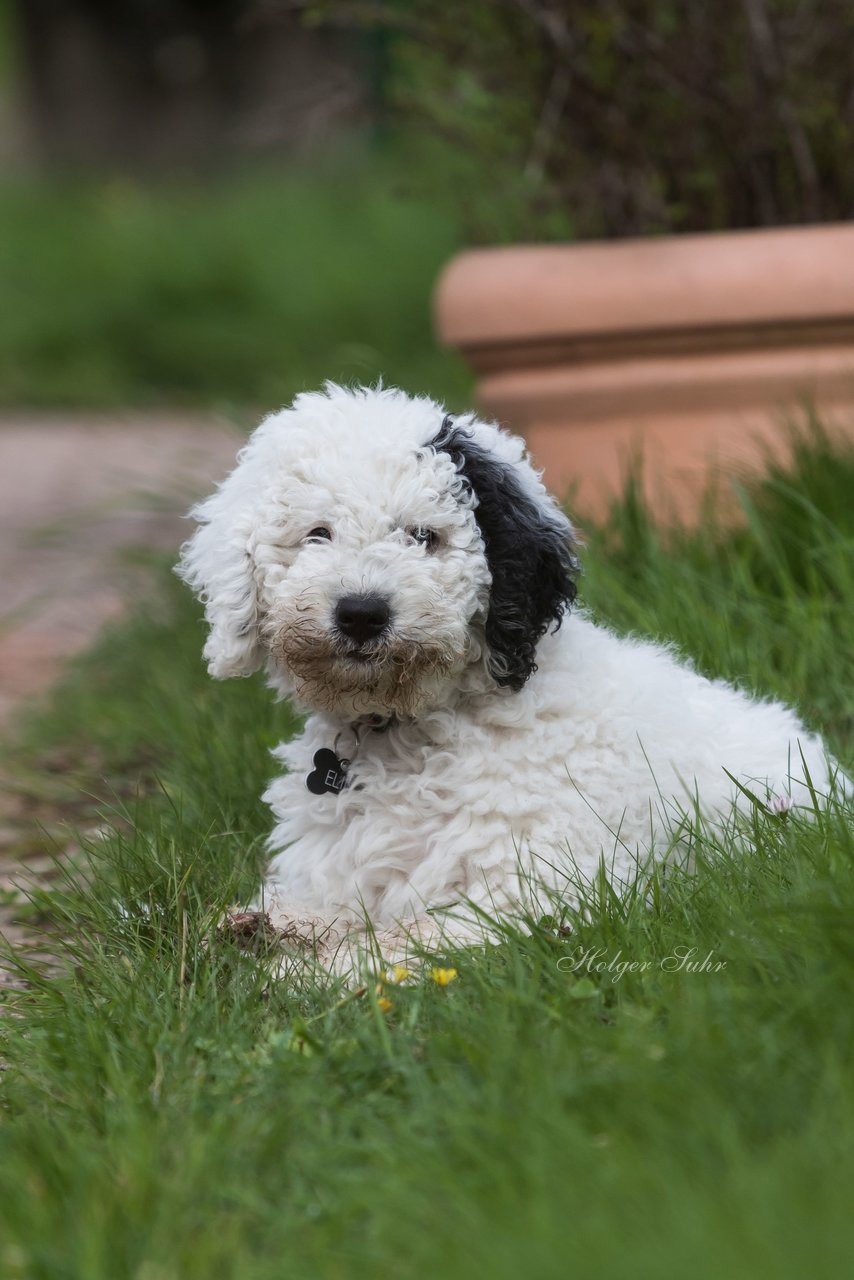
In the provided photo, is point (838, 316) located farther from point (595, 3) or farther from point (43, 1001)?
point (43, 1001)

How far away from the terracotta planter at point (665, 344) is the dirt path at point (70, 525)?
1.29 metres

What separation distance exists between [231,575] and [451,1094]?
3.92 feet

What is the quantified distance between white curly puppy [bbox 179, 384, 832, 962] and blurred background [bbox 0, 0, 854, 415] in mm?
1392

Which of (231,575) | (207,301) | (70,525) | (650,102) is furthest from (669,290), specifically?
(207,301)

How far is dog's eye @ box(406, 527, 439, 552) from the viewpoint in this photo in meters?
3.04

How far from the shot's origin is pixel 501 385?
540 centimetres

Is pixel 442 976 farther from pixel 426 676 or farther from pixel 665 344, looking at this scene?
pixel 665 344

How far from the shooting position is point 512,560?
3064mm

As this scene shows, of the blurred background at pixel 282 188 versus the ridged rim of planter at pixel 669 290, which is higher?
the blurred background at pixel 282 188

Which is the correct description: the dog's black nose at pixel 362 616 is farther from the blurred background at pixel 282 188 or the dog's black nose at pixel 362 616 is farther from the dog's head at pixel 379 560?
the blurred background at pixel 282 188

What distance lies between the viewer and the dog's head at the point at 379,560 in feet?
9.63

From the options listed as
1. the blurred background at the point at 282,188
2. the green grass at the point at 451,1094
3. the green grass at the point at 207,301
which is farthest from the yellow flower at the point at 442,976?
the green grass at the point at 207,301

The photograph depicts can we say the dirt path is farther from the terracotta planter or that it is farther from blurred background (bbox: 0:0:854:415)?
the terracotta planter

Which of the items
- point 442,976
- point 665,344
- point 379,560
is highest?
point 665,344
